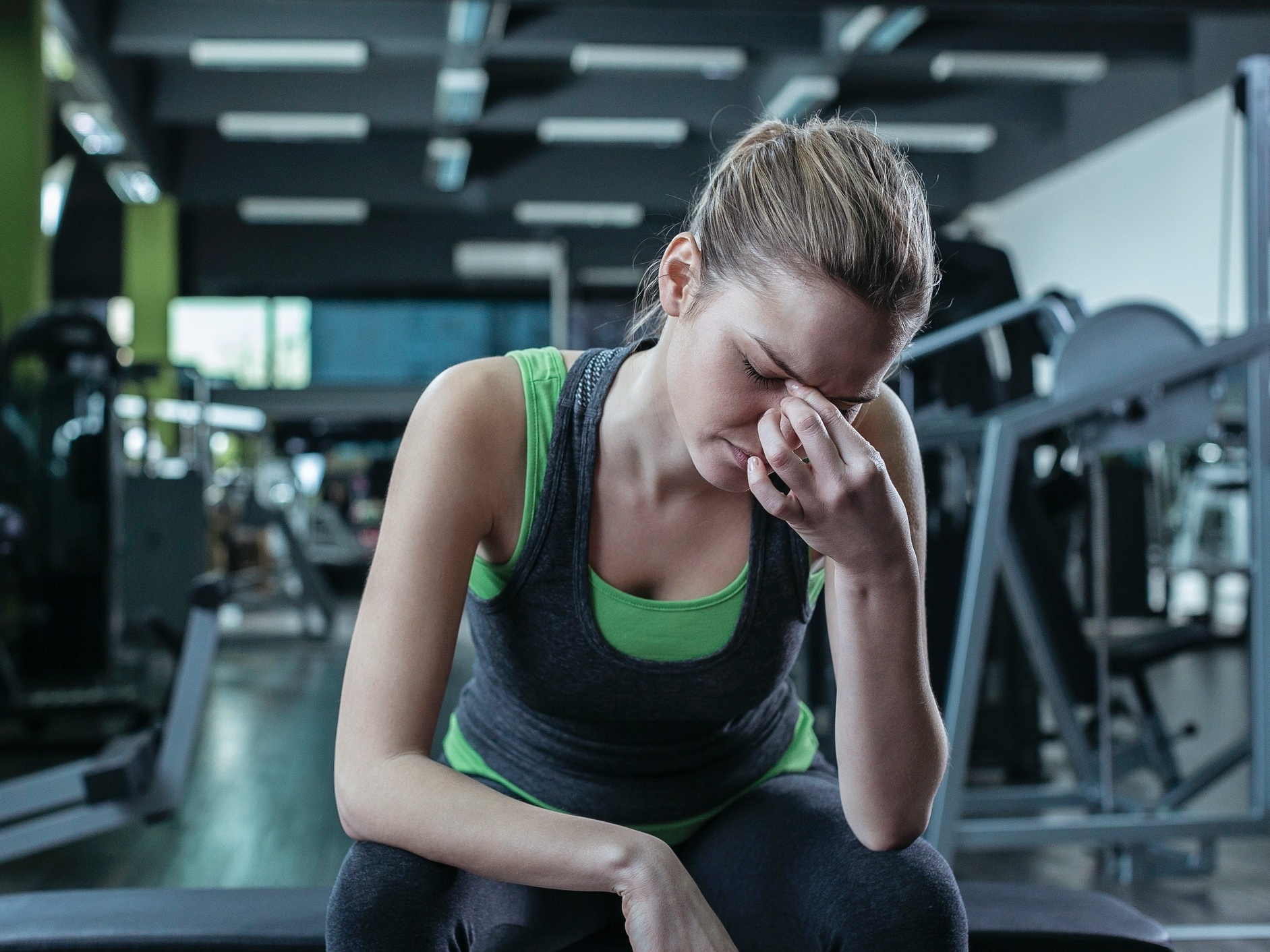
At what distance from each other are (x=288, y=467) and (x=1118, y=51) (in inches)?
209

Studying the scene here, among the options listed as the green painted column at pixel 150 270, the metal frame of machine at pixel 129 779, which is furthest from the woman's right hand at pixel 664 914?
the green painted column at pixel 150 270

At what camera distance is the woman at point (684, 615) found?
2.86ft

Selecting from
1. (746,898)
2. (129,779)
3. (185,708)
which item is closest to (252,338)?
(185,708)

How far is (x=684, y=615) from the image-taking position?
1.02 m

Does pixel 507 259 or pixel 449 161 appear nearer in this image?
pixel 449 161

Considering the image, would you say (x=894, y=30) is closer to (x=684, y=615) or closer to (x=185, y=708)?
(x=185, y=708)

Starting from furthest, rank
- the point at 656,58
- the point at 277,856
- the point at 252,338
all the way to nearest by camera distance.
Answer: the point at 252,338, the point at 656,58, the point at 277,856

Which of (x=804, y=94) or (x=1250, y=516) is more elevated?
(x=804, y=94)

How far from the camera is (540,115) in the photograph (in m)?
7.79

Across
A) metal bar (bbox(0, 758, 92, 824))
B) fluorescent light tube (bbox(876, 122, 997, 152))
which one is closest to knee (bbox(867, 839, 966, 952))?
metal bar (bbox(0, 758, 92, 824))

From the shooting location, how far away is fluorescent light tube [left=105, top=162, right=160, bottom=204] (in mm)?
8641

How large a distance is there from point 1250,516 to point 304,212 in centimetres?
990

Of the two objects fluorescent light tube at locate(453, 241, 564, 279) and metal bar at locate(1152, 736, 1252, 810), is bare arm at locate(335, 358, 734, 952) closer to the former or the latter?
metal bar at locate(1152, 736, 1252, 810)

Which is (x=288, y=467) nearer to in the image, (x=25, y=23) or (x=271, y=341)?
(x=25, y=23)
